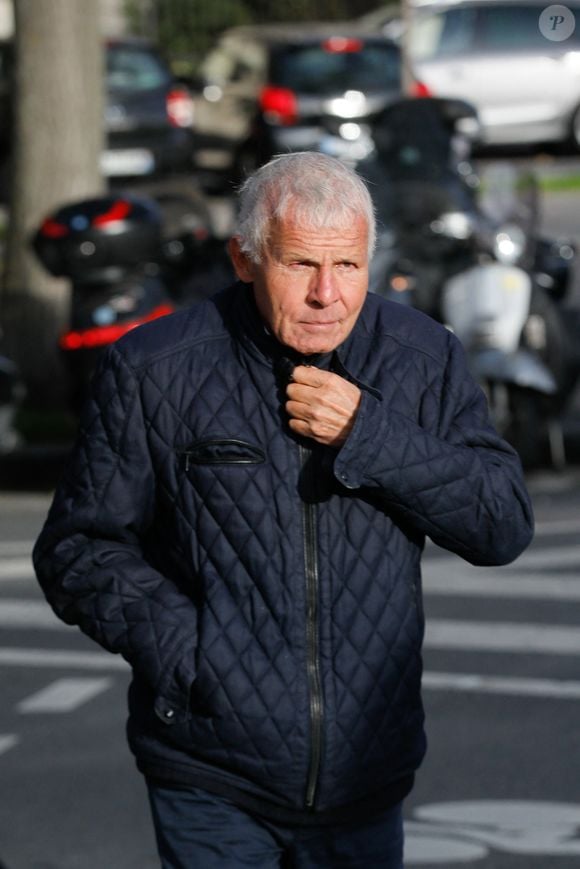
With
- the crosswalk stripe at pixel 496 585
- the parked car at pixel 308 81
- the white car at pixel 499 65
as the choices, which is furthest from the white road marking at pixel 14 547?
the parked car at pixel 308 81

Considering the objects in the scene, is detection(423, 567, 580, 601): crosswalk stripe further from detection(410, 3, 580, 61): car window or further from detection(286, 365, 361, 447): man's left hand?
detection(410, 3, 580, 61): car window

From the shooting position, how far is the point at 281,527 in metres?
3.22

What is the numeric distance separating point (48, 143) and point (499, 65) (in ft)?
29.6

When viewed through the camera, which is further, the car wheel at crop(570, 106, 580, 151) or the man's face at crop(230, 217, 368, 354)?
the car wheel at crop(570, 106, 580, 151)

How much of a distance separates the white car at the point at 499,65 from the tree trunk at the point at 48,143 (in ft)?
25.5

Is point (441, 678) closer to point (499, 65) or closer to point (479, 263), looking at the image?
point (479, 263)

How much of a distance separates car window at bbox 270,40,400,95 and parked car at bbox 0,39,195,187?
122cm

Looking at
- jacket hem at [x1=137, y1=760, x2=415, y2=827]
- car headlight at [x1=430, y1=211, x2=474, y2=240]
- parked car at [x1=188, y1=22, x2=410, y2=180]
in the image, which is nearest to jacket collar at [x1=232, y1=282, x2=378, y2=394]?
jacket hem at [x1=137, y1=760, x2=415, y2=827]

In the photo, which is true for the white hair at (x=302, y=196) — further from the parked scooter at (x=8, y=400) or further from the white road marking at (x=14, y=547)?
the parked scooter at (x=8, y=400)

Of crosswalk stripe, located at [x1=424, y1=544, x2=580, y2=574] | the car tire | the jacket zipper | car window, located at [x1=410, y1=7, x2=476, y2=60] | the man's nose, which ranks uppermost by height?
the man's nose

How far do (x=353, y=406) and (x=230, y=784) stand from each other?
638 millimetres

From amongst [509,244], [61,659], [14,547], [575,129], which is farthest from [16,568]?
[575,129]

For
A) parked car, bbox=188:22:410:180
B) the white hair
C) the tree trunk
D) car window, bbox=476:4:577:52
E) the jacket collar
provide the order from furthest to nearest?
parked car, bbox=188:22:410:180
car window, bbox=476:4:577:52
the tree trunk
the jacket collar
the white hair

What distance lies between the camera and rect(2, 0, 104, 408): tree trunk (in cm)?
1289
